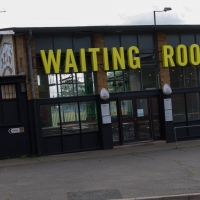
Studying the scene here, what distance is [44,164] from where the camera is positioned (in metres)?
15.2

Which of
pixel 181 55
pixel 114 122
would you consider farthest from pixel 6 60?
pixel 181 55

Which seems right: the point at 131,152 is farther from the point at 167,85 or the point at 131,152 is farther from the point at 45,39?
the point at 45,39

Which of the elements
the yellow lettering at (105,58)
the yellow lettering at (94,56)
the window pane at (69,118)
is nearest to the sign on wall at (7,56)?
the window pane at (69,118)

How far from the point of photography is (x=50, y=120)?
1769 cm

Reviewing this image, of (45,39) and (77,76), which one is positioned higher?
(45,39)

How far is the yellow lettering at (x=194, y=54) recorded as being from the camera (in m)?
19.5

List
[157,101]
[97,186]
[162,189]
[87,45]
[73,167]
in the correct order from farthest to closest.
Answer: [157,101] → [87,45] → [73,167] → [97,186] → [162,189]

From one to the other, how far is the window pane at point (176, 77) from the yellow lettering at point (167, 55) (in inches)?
25.7

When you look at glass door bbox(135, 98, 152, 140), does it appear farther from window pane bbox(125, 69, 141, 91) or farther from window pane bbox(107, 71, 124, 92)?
window pane bbox(107, 71, 124, 92)

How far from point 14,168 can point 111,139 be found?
17.5 ft

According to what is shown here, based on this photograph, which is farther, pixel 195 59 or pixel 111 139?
pixel 195 59

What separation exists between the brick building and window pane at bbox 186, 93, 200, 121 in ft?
0.16

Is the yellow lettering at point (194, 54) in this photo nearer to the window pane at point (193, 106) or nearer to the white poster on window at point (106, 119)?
the window pane at point (193, 106)

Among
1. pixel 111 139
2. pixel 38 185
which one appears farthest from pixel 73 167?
pixel 111 139
